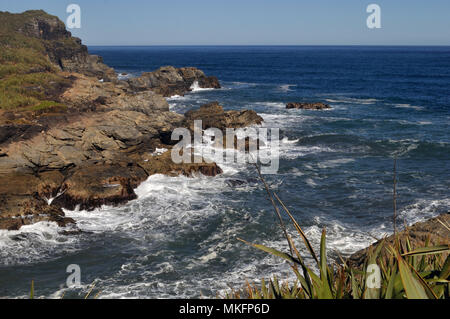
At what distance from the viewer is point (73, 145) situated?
68.7 feet

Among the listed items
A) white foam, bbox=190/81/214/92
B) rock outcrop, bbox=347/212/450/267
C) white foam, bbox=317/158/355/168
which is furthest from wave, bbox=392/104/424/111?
rock outcrop, bbox=347/212/450/267

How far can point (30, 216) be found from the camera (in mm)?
16016

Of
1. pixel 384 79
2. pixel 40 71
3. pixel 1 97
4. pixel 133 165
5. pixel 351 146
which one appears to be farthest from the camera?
pixel 384 79

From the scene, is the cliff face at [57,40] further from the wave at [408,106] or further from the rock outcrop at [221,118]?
the wave at [408,106]

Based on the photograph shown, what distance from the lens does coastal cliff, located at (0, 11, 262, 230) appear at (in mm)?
17641

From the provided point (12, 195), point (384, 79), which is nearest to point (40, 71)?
point (12, 195)

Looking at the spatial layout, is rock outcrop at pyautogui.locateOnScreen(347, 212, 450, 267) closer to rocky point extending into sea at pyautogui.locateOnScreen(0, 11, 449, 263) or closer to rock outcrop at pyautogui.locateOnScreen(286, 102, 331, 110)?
rocky point extending into sea at pyautogui.locateOnScreen(0, 11, 449, 263)

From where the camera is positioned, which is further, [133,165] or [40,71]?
[40,71]

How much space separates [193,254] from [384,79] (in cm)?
6772

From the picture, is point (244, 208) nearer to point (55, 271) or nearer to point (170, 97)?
point (55, 271)

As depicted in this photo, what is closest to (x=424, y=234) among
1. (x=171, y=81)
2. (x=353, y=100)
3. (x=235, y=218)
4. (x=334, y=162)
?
(x=235, y=218)

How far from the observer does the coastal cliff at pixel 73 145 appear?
17641mm

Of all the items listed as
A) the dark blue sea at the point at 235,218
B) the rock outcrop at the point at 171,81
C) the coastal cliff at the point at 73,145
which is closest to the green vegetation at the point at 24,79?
the coastal cliff at the point at 73,145
